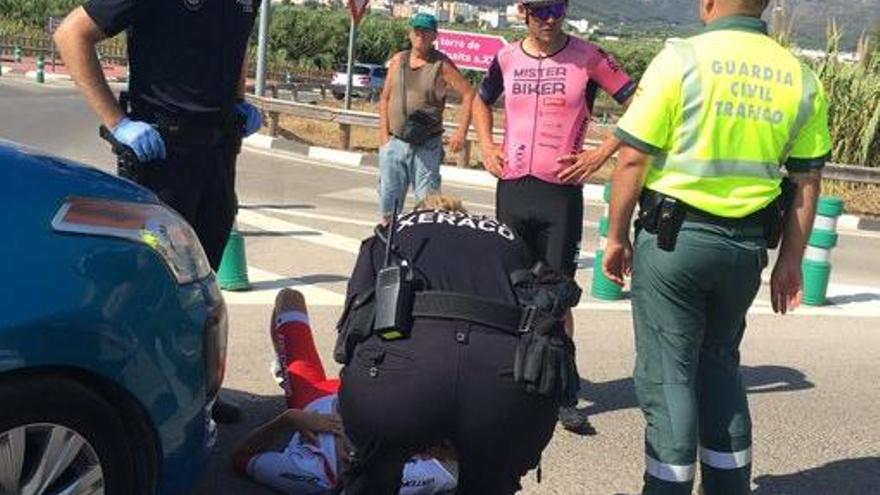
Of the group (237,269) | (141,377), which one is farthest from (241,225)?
(141,377)

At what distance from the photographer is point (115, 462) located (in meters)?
2.79

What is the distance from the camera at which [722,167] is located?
3189 millimetres

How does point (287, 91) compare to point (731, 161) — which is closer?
point (731, 161)

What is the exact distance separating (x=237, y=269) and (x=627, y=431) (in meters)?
3.13

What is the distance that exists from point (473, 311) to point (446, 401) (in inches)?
10.1

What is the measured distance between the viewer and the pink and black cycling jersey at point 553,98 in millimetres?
4574

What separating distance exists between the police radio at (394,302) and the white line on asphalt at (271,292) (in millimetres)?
3827

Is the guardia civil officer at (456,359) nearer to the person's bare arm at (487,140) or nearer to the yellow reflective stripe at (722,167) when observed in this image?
the yellow reflective stripe at (722,167)

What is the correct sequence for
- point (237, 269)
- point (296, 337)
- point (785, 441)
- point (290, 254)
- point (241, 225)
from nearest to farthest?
1. point (296, 337)
2. point (785, 441)
3. point (237, 269)
4. point (290, 254)
5. point (241, 225)

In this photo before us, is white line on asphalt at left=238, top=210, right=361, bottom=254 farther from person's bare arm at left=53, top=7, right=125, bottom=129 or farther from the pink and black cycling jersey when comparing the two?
person's bare arm at left=53, top=7, right=125, bottom=129

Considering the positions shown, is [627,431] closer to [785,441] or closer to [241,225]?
[785,441]

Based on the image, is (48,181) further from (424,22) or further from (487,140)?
(424,22)

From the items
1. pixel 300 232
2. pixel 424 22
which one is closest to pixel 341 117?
pixel 300 232

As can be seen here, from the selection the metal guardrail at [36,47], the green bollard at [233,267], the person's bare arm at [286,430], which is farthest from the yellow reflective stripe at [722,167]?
the metal guardrail at [36,47]
